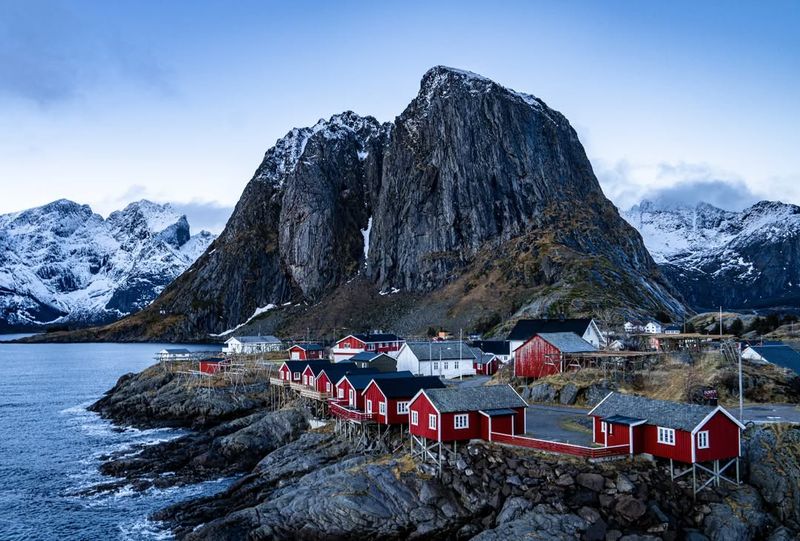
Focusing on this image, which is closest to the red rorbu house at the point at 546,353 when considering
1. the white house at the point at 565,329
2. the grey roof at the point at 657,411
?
the white house at the point at 565,329

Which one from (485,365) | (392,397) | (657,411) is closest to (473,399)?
(392,397)

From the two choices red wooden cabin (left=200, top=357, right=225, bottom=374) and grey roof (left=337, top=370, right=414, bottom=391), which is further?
red wooden cabin (left=200, top=357, right=225, bottom=374)

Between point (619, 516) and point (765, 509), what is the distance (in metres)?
Answer: 7.86

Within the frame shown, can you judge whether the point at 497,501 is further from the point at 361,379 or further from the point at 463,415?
the point at 361,379

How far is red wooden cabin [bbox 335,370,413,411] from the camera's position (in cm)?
5478

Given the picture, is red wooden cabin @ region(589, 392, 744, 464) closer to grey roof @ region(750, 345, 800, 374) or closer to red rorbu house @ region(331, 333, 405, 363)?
grey roof @ region(750, 345, 800, 374)

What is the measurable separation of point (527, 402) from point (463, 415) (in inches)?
697

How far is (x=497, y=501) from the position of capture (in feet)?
117

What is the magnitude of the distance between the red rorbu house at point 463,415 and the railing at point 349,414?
7274 millimetres

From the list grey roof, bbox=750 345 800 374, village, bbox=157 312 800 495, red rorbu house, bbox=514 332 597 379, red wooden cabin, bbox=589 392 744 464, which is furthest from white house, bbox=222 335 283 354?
red wooden cabin, bbox=589 392 744 464

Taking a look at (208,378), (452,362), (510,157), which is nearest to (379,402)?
(452,362)

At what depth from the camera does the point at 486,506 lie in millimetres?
35719

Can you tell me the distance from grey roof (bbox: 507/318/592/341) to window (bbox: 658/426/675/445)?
34064 millimetres

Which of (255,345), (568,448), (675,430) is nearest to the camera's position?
(675,430)
